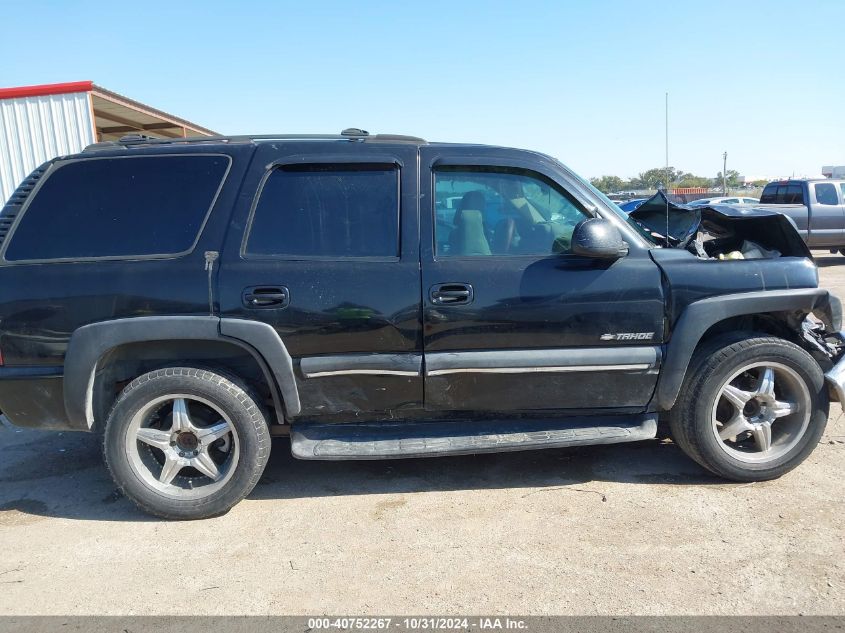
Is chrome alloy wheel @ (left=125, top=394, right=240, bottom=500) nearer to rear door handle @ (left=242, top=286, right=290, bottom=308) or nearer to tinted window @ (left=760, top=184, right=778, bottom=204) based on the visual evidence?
rear door handle @ (left=242, top=286, right=290, bottom=308)

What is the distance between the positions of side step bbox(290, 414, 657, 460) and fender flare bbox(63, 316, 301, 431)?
44 cm

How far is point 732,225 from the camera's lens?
420 cm

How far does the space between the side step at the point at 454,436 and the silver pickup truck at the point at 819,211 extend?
12.2 meters

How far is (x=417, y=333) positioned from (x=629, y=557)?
4.91 ft

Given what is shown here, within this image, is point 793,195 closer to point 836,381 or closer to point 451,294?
point 836,381

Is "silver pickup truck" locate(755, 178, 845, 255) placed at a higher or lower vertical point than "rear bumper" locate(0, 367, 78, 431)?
higher

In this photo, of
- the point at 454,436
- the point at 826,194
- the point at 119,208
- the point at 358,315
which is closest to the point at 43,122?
the point at 119,208

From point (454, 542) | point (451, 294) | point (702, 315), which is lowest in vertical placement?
point (454, 542)

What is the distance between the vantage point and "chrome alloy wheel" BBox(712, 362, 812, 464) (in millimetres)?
3498

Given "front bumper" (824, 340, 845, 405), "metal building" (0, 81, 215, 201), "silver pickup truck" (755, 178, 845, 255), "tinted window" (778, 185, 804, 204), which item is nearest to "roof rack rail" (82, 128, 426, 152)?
"front bumper" (824, 340, 845, 405)

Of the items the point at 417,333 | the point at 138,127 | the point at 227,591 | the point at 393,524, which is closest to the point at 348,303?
the point at 417,333

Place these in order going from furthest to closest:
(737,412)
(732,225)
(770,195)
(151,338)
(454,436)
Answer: (770,195)
(732,225)
(737,412)
(454,436)
(151,338)

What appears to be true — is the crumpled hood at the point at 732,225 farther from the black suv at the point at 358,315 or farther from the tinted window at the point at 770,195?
the tinted window at the point at 770,195

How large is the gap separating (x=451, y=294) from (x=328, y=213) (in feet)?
2.69
